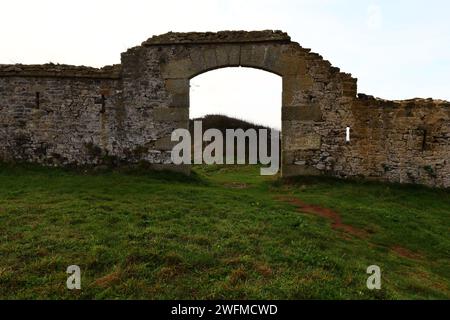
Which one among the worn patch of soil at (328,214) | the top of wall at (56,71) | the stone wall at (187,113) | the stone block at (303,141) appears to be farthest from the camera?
the top of wall at (56,71)

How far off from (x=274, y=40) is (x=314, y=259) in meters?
7.13

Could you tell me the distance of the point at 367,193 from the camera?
10.7 meters

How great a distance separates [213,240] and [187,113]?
5.98 m

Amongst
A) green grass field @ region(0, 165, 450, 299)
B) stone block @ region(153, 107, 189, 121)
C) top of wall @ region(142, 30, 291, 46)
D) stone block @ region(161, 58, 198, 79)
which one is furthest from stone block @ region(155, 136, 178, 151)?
top of wall @ region(142, 30, 291, 46)

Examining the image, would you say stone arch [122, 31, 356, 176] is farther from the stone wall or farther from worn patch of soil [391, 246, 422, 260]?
worn patch of soil [391, 246, 422, 260]

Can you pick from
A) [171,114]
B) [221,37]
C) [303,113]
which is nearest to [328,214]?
[303,113]

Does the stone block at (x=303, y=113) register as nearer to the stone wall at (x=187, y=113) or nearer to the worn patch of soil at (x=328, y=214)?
the stone wall at (x=187, y=113)

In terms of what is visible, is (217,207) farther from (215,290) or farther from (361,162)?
(361,162)

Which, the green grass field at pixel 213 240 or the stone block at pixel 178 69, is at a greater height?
the stone block at pixel 178 69

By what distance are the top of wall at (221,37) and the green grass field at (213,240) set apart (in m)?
3.69

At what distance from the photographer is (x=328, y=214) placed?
8.73m

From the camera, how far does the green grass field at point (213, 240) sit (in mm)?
5020

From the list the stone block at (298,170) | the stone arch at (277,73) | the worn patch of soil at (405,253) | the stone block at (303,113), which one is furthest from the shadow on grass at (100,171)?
the worn patch of soil at (405,253)

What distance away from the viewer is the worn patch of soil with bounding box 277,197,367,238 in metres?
7.75
